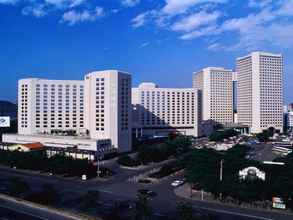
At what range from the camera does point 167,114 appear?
8306cm

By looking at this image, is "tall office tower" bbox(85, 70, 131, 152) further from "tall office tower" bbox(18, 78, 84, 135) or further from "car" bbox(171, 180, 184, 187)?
"car" bbox(171, 180, 184, 187)

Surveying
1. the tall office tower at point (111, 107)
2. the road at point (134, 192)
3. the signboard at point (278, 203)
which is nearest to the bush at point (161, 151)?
the tall office tower at point (111, 107)

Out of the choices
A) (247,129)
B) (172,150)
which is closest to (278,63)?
(247,129)

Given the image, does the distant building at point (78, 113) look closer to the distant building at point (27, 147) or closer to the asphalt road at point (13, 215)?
the distant building at point (27, 147)

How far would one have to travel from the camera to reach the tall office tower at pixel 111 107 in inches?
2015

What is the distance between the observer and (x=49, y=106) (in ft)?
212

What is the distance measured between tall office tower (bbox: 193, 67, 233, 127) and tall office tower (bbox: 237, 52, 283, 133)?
12.0 metres

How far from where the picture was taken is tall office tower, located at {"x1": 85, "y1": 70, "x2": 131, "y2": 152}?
168ft

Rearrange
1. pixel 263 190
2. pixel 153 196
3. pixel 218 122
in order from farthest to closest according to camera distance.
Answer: pixel 218 122, pixel 153 196, pixel 263 190

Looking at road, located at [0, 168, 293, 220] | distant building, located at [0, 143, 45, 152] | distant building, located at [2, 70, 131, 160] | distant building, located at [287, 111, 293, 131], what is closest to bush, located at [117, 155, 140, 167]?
road, located at [0, 168, 293, 220]

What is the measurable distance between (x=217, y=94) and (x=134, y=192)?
8335cm

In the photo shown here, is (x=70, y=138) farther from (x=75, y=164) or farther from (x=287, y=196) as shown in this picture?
(x=287, y=196)

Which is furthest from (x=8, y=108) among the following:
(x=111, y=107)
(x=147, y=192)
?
(x=147, y=192)

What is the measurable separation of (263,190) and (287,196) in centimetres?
170
